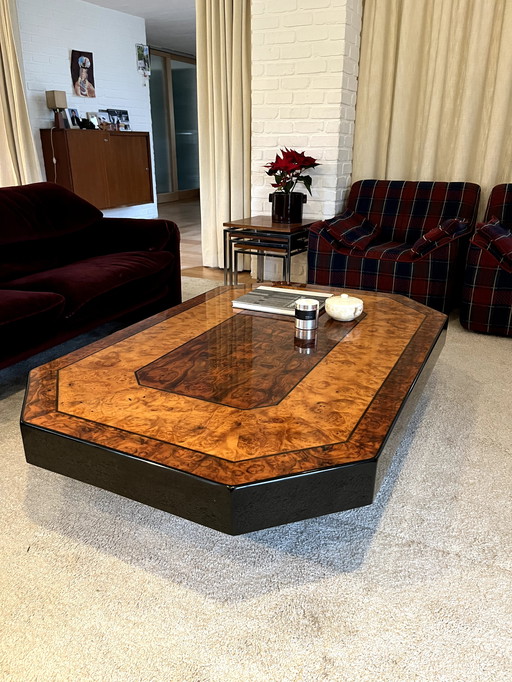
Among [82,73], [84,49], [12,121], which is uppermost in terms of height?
[84,49]

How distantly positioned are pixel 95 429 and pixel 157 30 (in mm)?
7171

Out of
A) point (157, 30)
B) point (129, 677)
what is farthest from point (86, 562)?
point (157, 30)

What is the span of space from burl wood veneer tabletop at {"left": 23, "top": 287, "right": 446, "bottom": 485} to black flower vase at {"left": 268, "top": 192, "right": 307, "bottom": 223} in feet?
5.33

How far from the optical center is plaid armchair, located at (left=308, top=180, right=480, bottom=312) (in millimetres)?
2877

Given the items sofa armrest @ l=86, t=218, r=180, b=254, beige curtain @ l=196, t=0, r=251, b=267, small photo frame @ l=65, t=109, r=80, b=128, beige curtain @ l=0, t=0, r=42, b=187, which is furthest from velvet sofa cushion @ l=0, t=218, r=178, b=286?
small photo frame @ l=65, t=109, r=80, b=128

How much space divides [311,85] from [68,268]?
76.3 inches

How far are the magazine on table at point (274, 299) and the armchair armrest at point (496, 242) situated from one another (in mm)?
1073

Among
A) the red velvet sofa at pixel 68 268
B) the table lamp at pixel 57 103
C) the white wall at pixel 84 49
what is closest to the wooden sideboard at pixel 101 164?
the table lamp at pixel 57 103

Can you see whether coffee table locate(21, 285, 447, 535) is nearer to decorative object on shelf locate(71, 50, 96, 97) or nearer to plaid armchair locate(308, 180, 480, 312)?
plaid armchair locate(308, 180, 480, 312)

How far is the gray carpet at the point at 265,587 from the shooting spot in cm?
100

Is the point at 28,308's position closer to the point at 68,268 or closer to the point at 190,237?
the point at 68,268

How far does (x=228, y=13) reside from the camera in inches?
144

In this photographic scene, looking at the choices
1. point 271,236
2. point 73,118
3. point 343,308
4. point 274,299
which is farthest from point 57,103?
point 343,308

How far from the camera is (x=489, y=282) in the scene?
8.86 ft
